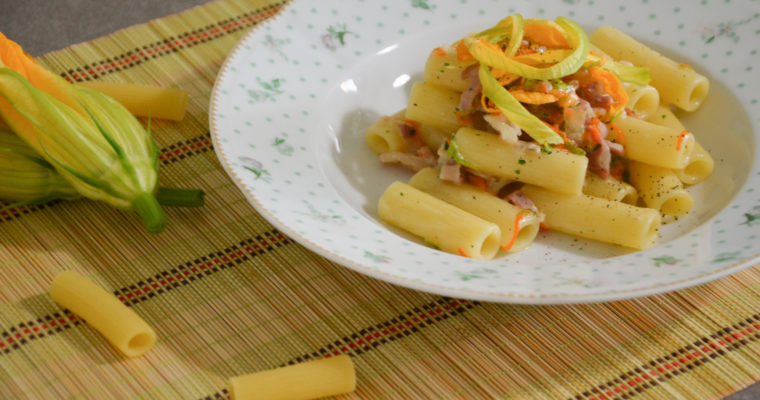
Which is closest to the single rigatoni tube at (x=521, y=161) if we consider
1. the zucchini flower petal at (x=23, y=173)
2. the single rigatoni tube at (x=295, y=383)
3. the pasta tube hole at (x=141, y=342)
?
the single rigatoni tube at (x=295, y=383)

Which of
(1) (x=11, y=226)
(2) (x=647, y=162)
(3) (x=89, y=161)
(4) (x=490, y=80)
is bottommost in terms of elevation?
(1) (x=11, y=226)

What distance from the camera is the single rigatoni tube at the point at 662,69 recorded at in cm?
304

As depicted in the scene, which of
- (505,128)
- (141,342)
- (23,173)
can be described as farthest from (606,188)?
(23,173)

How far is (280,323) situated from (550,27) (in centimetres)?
125

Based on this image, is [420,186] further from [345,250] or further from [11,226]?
[11,226]

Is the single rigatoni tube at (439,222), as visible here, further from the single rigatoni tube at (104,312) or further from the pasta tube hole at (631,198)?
the single rigatoni tube at (104,312)

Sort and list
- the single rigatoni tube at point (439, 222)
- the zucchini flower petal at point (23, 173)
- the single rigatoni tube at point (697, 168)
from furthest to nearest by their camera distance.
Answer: the single rigatoni tube at point (697, 168), the zucchini flower petal at point (23, 173), the single rigatoni tube at point (439, 222)

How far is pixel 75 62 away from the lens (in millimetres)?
3592

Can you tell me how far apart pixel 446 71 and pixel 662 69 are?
76 centimetres

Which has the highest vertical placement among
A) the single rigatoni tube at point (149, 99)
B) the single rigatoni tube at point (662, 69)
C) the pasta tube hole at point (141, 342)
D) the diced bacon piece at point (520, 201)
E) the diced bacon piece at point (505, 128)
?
the single rigatoni tube at point (662, 69)

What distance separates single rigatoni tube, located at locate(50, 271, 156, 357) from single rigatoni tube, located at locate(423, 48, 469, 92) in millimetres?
1261

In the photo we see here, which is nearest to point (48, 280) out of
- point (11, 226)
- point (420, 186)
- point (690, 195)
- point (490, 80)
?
point (11, 226)

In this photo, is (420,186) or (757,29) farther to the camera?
(757,29)

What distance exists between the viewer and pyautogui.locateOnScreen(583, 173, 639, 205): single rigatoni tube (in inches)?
110
